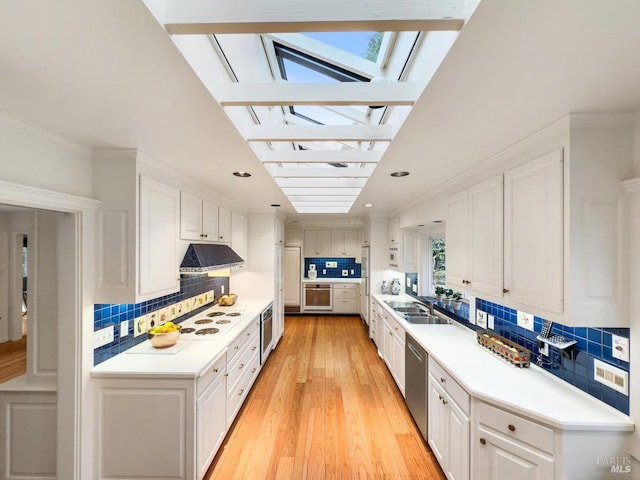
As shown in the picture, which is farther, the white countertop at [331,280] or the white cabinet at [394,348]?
the white countertop at [331,280]

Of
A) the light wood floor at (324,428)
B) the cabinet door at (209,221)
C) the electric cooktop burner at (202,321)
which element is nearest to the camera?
the light wood floor at (324,428)

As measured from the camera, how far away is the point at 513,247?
1632 mm

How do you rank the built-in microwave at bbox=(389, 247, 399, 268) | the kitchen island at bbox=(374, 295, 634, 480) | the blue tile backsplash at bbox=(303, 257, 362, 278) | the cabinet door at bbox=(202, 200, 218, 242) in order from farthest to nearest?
the blue tile backsplash at bbox=(303, 257, 362, 278), the built-in microwave at bbox=(389, 247, 399, 268), the cabinet door at bbox=(202, 200, 218, 242), the kitchen island at bbox=(374, 295, 634, 480)

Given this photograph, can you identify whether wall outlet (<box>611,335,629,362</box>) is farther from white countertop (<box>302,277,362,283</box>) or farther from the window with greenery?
white countertop (<box>302,277,362,283</box>)

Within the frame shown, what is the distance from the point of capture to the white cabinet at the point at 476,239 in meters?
1.78

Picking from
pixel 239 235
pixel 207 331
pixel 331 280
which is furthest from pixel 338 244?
pixel 207 331

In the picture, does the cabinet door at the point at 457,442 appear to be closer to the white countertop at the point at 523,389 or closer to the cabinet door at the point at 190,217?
the white countertop at the point at 523,389

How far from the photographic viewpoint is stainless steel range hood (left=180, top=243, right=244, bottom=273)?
7.41ft

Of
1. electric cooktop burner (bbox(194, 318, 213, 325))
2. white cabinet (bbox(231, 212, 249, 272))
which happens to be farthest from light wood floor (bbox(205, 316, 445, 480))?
white cabinet (bbox(231, 212, 249, 272))

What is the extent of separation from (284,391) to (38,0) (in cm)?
340

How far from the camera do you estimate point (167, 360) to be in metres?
1.94

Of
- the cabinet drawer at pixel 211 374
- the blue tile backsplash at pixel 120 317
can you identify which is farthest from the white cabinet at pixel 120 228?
the cabinet drawer at pixel 211 374

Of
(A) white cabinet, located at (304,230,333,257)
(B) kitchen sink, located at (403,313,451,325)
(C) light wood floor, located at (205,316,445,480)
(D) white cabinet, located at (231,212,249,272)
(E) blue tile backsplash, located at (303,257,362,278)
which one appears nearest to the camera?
(C) light wood floor, located at (205,316,445,480)

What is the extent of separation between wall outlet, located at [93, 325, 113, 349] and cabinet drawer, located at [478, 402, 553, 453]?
8.14ft
